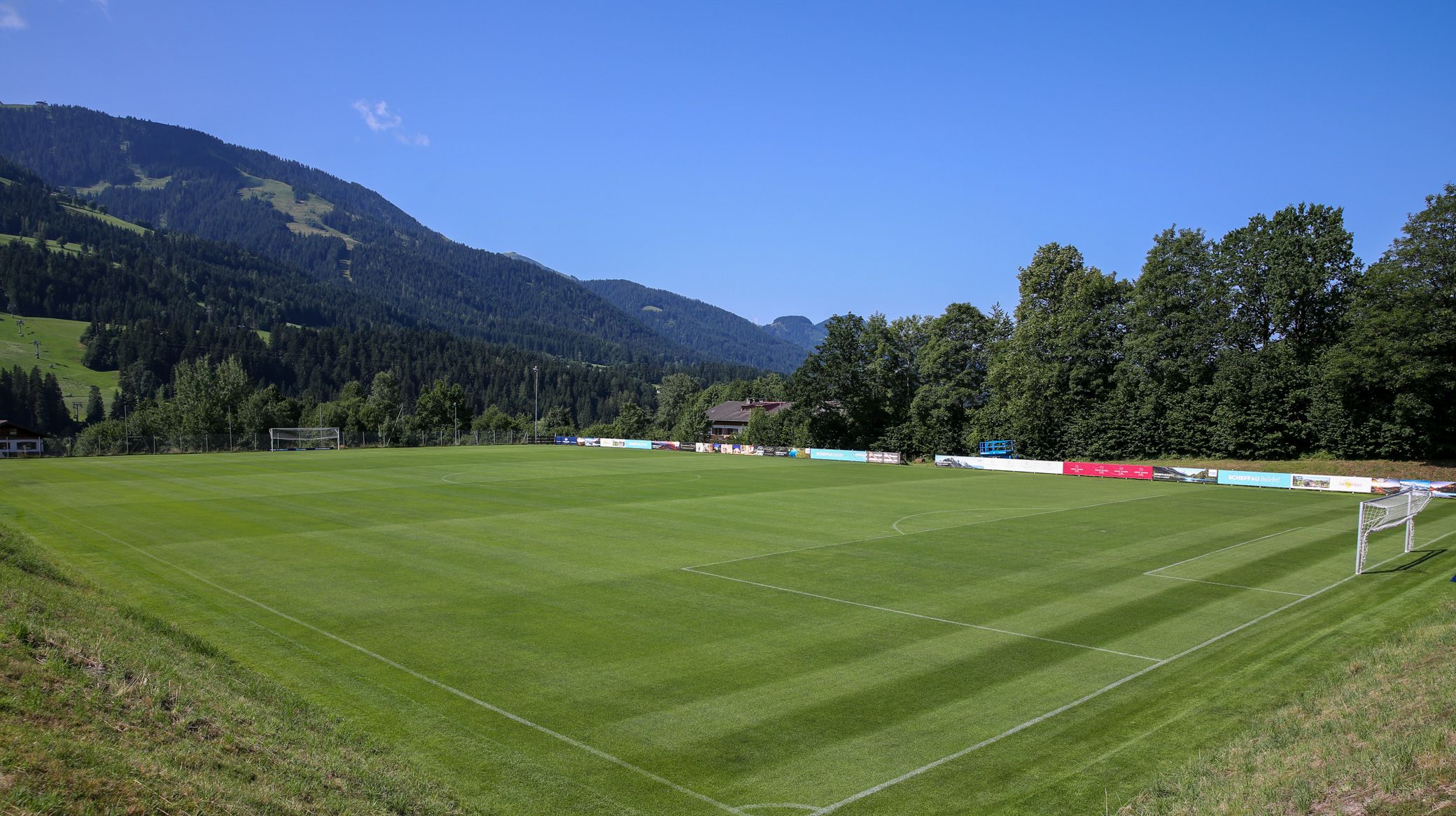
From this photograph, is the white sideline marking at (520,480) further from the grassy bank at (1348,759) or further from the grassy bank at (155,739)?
the grassy bank at (1348,759)

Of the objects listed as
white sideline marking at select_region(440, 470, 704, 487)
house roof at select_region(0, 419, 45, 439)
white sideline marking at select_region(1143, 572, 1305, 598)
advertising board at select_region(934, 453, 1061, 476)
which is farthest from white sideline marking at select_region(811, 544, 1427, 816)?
house roof at select_region(0, 419, 45, 439)

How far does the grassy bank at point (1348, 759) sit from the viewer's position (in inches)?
319

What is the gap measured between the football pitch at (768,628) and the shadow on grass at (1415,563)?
21cm

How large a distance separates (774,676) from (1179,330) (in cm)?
6472

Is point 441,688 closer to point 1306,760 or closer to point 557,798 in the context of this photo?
point 557,798

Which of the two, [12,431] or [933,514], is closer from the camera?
[933,514]

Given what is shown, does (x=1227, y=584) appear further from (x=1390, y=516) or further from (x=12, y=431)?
(x=12, y=431)

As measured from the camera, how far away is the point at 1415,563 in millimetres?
25984

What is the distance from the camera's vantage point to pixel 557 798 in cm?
1004

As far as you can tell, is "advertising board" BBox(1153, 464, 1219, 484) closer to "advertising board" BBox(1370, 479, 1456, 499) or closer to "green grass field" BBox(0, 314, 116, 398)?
"advertising board" BBox(1370, 479, 1456, 499)

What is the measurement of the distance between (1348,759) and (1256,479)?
52867 millimetres

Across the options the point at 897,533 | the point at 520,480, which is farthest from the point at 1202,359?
the point at 520,480

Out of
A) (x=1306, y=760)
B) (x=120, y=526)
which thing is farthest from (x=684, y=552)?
(x=120, y=526)

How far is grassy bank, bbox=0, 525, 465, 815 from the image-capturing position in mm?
7078
